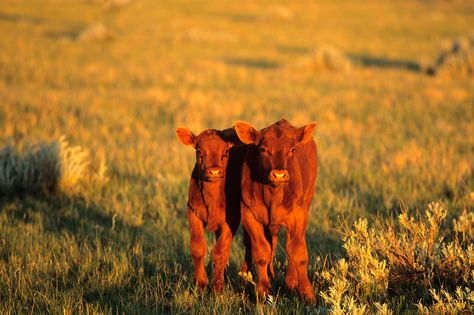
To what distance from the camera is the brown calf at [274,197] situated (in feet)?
13.2

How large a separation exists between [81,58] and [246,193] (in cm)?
1854

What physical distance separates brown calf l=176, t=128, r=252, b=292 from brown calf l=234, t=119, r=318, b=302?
231 mm

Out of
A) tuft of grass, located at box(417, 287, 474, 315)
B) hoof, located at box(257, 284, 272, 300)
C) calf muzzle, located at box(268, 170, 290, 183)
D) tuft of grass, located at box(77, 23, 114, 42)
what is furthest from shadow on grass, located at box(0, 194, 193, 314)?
tuft of grass, located at box(77, 23, 114, 42)

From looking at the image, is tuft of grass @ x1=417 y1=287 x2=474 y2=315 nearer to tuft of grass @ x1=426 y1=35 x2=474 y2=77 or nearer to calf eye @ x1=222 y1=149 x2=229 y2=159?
calf eye @ x1=222 y1=149 x2=229 y2=159

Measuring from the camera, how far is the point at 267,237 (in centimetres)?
462

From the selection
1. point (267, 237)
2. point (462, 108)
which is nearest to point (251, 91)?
point (462, 108)

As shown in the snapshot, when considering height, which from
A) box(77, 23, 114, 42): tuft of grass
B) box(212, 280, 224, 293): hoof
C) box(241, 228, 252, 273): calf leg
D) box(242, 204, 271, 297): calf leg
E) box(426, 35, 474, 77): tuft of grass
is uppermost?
box(77, 23, 114, 42): tuft of grass

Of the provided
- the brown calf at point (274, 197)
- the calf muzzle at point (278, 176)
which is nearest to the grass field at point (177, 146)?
the brown calf at point (274, 197)

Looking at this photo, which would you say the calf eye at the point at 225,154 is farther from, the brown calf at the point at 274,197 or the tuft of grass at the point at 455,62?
the tuft of grass at the point at 455,62

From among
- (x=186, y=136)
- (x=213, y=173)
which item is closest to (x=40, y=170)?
(x=186, y=136)

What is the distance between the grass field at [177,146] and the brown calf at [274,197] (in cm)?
28

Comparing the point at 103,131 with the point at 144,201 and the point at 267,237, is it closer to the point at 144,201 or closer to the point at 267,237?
the point at 144,201

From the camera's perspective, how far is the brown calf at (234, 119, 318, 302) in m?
4.02

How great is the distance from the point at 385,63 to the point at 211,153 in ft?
62.3
